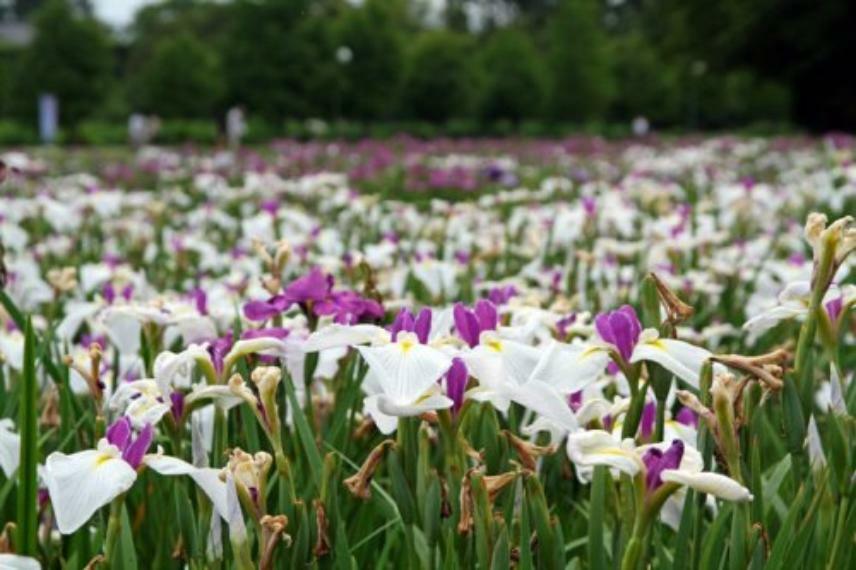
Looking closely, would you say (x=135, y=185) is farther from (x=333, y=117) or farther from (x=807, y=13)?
(x=333, y=117)

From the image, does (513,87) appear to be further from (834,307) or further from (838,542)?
(838,542)

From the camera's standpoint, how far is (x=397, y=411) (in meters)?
1.25

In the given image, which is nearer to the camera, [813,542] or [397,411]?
[397,411]

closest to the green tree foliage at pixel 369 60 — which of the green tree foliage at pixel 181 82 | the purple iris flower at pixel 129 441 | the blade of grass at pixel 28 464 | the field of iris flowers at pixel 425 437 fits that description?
the green tree foliage at pixel 181 82

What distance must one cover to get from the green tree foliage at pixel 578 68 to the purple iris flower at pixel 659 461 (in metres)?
39.7

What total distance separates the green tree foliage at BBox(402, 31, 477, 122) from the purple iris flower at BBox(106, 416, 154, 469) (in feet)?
124

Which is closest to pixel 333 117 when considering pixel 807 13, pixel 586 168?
pixel 807 13

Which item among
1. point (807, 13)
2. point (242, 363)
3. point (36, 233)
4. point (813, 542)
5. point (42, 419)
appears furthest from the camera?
point (807, 13)

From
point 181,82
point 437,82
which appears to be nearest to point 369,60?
point 437,82

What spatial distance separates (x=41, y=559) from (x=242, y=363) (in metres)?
0.41

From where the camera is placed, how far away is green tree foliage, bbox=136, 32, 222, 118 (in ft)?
124

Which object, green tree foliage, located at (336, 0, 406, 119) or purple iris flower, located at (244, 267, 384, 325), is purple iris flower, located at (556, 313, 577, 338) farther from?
green tree foliage, located at (336, 0, 406, 119)

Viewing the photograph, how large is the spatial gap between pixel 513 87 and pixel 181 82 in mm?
10972

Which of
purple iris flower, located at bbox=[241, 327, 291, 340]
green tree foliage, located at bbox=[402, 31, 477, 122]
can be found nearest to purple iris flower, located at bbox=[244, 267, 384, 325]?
purple iris flower, located at bbox=[241, 327, 291, 340]
